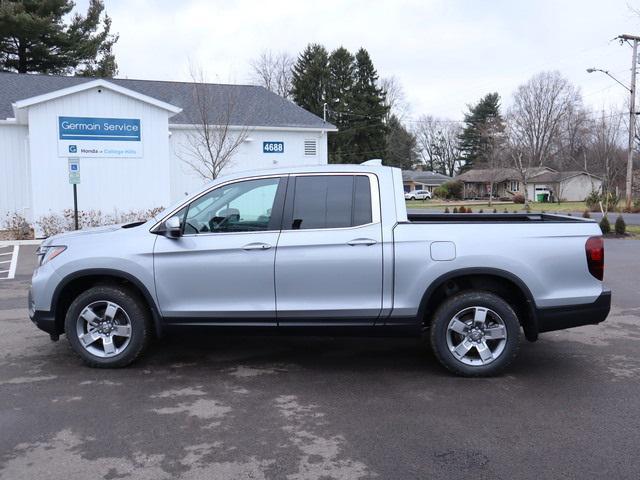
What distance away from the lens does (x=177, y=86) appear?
87.8 ft

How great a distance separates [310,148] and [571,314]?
2120 centimetres

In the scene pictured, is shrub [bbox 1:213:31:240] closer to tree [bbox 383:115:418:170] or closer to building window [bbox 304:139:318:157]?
building window [bbox 304:139:318:157]

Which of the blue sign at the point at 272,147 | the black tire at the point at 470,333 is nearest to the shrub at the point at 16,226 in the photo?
the blue sign at the point at 272,147

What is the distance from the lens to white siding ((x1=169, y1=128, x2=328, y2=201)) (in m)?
23.5

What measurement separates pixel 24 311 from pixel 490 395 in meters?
6.49

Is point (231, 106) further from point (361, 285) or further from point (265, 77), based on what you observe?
point (265, 77)

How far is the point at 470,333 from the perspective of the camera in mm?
5262

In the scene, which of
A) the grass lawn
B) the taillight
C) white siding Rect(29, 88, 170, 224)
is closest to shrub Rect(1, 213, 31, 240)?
white siding Rect(29, 88, 170, 224)

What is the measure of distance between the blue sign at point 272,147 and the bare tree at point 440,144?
78236 mm

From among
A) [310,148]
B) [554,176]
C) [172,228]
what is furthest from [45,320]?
[554,176]

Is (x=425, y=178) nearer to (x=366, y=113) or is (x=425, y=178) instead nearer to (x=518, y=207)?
(x=366, y=113)

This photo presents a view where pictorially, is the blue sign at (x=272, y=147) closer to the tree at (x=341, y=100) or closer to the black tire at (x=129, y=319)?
the black tire at (x=129, y=319)

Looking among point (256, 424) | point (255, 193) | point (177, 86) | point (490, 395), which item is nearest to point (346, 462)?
point (256, 424)

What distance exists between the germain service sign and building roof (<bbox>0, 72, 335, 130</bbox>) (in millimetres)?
4019
